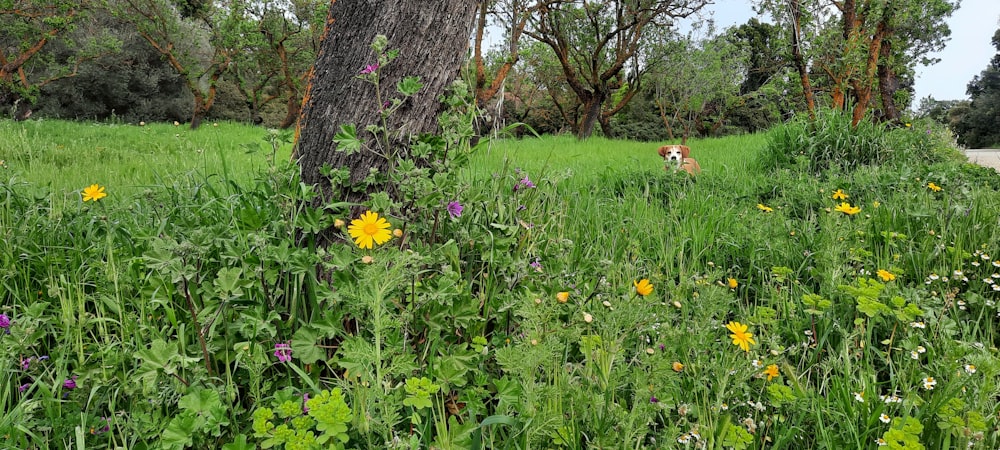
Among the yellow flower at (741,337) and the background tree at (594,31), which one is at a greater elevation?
the background tree at (594,31)

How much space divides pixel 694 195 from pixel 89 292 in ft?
10.7

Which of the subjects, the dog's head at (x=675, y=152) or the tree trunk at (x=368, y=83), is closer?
the tree trunk at (x=368, y=83)

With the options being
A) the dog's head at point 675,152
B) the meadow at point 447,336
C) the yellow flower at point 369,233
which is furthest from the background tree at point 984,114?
the yellow flower at point 369,233

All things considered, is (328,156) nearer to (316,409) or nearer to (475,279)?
(475,279)

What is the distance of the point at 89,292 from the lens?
1.76 m

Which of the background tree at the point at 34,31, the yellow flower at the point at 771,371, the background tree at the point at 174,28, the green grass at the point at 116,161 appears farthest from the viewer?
the background tree at the point at 174,28

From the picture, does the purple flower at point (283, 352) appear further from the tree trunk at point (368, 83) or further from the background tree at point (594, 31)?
the background tree at point (594, 31)

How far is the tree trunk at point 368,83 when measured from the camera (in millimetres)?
1730

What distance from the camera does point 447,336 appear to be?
4.73 feet

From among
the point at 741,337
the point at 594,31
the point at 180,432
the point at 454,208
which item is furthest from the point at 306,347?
the point at 594,31

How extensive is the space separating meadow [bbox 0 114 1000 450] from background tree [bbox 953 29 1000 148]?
133 feet

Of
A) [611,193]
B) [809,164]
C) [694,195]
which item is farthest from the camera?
[809,164]

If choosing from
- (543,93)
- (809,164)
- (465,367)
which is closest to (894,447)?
(465,367)

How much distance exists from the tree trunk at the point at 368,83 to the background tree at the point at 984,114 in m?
41.3
